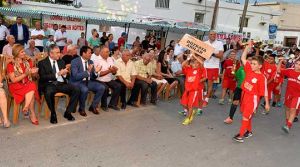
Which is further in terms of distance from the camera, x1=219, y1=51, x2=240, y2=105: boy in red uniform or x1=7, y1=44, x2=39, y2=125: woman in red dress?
x1=219, y1=51, x2=240, y2=105: boy in red uniform

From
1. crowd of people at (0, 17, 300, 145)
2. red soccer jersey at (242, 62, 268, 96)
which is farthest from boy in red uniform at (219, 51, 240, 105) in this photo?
red soccer jersey at (242, 62, 268, 96)

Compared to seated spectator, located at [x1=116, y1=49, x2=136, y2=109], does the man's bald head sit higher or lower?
higher

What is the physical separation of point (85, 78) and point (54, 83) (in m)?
0.75

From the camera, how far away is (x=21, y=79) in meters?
5.98

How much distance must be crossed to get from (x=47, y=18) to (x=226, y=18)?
19.5m

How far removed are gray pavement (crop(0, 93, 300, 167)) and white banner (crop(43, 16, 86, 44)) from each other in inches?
325

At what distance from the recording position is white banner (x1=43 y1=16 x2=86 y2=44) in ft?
48.9

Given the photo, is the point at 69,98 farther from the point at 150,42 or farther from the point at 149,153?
the point at 150,42

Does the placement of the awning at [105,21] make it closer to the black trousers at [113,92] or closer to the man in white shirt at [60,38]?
the man in white shirt at [60,38]

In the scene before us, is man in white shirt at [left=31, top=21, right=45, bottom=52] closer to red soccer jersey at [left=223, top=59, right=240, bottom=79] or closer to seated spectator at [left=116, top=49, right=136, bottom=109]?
seated spectator at [left=116, top=49, right=136, bottom=109]

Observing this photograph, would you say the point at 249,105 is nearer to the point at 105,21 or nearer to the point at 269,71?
the point at 269,71

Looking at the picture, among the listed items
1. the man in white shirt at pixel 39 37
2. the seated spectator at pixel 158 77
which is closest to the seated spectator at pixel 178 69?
the seated spectator at pixel 158 77

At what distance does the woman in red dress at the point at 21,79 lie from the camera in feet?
19.6

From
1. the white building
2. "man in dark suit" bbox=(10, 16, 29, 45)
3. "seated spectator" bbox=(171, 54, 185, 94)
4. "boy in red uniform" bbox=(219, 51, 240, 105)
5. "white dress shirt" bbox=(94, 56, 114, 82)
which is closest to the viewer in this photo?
"white dress shirt" bbox=(94, 56, 114, 82)
